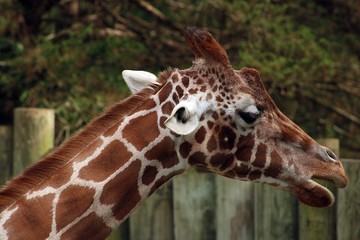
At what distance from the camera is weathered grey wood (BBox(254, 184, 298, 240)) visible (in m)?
6.95

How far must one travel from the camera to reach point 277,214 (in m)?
6.97

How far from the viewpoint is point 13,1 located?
10.5 metres

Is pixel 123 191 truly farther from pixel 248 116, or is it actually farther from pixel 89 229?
pixel 248 116

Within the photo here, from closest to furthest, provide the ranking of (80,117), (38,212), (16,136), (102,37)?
(38,212)
(16,136)
(80,117)
(102,37)

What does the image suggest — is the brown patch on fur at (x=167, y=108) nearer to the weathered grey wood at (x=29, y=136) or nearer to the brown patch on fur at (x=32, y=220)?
the brown patch on fur at (x=32, y=220)

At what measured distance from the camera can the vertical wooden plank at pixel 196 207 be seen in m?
7.27

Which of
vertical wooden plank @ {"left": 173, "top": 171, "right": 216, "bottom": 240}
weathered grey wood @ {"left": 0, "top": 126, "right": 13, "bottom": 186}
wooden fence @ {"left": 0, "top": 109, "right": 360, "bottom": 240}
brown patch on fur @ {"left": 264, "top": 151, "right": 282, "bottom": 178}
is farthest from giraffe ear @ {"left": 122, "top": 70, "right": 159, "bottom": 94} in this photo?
weathered grey wood @ {"left": 0, "top": 126, "right": 13, "bottom": 186}

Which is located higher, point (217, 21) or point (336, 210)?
point (217, 21)

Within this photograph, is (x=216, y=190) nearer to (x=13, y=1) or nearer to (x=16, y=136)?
(x=16, y=136)

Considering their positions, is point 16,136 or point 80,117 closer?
point 16,136

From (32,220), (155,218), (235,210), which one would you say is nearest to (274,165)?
(32,220)

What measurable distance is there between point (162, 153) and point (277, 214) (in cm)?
257

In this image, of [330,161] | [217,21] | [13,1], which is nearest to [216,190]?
[330,161]

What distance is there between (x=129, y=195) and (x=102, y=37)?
6327mm
